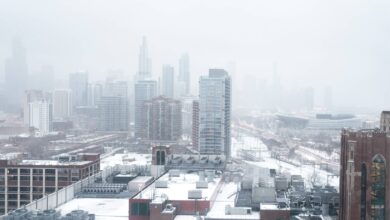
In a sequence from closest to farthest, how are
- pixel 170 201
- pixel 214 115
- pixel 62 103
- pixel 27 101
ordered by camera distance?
pixel 170 201, pixel 214 115, pixel 27 101, pixel 62 103

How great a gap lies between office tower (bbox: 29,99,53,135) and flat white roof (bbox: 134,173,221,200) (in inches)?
533

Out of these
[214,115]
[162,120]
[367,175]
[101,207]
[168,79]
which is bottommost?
[101,207]

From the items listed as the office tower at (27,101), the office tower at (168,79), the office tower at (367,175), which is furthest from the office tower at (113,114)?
the office tower at (367,175)

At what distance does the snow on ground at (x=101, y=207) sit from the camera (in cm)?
615

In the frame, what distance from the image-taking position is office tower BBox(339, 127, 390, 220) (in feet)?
12.8

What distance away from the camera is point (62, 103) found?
81.3ft

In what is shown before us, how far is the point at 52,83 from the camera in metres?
22.9

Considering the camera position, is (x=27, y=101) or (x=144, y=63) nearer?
(x=27, y=101)

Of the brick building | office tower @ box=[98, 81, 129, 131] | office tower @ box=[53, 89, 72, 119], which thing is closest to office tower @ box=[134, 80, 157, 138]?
office tower @ box=[98, 81, 129, 131]

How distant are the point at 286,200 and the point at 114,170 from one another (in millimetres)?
5045

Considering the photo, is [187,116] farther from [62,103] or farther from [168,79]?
[168,79]

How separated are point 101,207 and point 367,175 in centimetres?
354

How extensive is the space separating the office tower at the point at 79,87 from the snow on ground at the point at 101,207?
18987 millimetres

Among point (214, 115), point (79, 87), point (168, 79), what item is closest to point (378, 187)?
point (214, 115)
